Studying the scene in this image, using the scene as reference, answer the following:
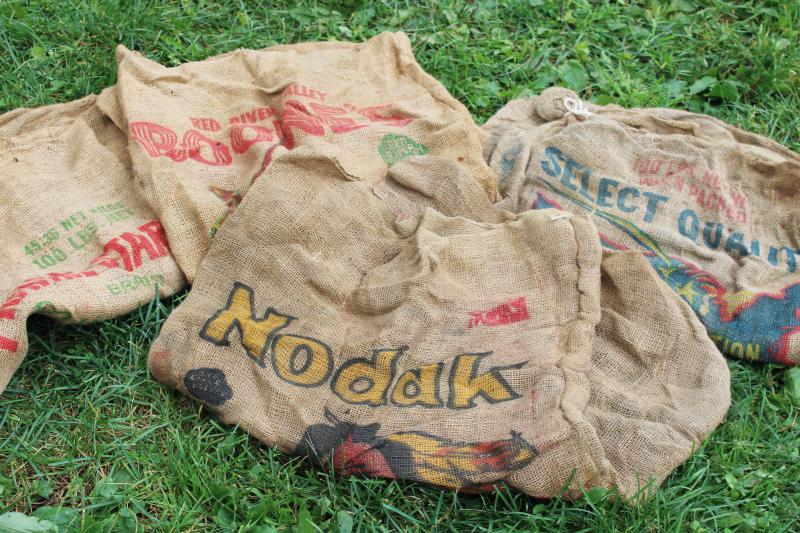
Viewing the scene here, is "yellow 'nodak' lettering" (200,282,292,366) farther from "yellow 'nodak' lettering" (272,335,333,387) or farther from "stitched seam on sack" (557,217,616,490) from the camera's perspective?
"stitched seam on sack" (557,217,616,490)

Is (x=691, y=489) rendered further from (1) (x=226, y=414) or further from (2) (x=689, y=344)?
(1) (x=226, y=414)

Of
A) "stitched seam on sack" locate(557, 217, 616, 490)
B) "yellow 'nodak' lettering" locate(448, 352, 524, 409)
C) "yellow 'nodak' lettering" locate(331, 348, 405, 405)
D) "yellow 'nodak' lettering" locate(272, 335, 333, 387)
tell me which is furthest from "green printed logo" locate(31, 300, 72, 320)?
"stitched seam on sack" locate(557, 217, 616, 490)

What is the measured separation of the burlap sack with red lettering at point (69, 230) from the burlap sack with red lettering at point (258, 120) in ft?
0.30

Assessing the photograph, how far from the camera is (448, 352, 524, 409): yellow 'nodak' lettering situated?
2.15 meters

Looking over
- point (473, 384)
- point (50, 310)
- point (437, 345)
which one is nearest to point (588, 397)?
point (473, 384)

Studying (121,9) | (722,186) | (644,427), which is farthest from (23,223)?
(722,186)

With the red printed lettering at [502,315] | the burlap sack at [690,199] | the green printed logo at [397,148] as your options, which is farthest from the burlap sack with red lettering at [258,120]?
the red printed lettering at [502,315]

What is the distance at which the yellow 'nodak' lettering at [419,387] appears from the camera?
2.16 metres

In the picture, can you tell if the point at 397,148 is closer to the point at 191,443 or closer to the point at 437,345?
the point at 437,345

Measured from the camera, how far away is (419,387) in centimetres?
218

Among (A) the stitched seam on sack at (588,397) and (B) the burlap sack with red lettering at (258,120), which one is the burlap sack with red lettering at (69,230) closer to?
(B) the burlap sack with red lettering at (258,120)

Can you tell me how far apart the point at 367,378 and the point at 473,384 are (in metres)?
0.27

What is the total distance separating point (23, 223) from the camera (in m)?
2.48

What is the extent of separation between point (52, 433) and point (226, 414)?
17.7 inches
